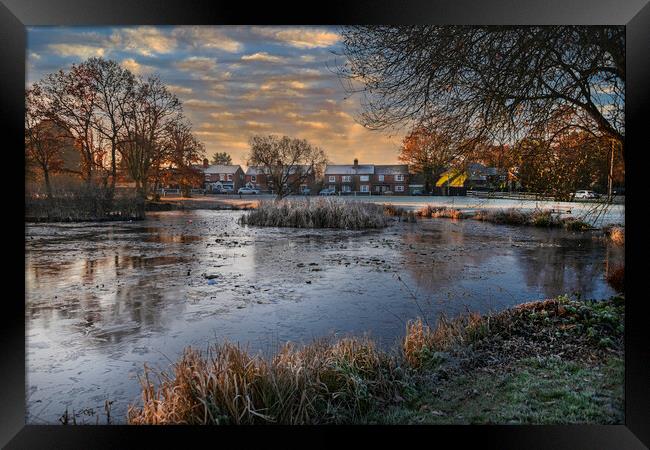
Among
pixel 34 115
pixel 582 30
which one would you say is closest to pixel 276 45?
pixel 34 115

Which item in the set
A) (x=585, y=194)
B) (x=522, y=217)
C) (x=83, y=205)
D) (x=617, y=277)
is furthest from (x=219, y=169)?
(x=617, y=277)

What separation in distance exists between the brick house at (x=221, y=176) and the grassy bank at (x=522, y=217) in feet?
11.6

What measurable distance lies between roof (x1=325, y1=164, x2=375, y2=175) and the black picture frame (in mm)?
2480

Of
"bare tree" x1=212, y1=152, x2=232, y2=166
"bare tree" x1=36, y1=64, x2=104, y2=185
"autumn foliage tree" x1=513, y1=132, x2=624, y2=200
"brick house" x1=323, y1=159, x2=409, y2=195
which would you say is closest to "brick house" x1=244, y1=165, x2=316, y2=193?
"brick house" x1=323, y1=159, x2=409, y2=195

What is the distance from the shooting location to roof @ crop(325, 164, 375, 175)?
18.0 feet

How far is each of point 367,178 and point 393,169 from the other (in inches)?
19.8

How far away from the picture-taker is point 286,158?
5.82 meters

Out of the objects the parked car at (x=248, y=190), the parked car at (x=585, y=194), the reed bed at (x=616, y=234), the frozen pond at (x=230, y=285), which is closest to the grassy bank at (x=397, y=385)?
the frozen pond at (x=230, y=285)

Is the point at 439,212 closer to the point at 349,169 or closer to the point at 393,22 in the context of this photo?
the point at 349,169

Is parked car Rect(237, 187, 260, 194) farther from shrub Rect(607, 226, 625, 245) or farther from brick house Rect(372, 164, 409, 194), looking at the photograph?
shrub Rect(607, 226, 625, 245)

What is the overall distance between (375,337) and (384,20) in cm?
292

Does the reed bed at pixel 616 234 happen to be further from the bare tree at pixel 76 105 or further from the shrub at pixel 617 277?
the bare tree at pixel 76 105

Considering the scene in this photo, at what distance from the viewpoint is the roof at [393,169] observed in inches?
209

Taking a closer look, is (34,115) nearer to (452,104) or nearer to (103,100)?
(103,100)
